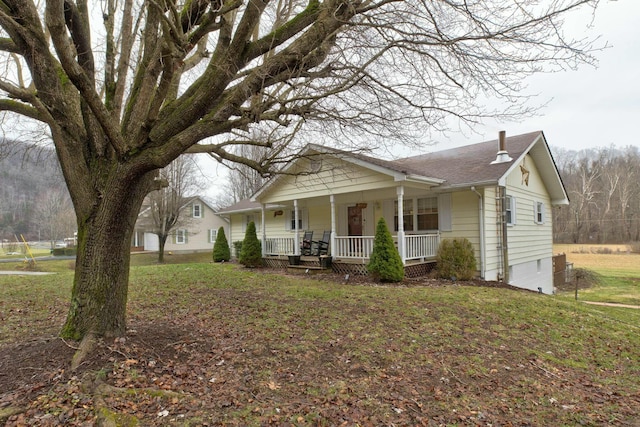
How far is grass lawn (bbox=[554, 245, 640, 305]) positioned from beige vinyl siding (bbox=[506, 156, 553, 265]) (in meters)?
2.24

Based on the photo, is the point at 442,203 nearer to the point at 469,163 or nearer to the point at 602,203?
the point at 469,163

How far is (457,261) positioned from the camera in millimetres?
10320

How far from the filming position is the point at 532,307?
22.5 ft

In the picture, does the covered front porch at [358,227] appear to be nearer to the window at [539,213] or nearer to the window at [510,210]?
the window at [510,210]

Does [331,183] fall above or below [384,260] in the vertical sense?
above

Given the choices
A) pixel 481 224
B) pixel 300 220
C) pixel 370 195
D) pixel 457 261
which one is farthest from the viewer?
pixel 300 220

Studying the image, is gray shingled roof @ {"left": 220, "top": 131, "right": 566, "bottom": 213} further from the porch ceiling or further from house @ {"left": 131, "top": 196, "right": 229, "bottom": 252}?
house @ {"left": 131, "top": 196, "right": 229, "bottom": 252}

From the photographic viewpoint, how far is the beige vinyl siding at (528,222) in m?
12.3

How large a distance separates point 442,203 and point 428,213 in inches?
27.8

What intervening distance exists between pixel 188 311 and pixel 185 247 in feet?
99.6

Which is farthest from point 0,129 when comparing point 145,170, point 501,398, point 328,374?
point 501,398

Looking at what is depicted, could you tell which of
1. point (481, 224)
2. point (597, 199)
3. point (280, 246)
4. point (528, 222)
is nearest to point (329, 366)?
point (481, 224)

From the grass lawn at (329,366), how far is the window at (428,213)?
544cm

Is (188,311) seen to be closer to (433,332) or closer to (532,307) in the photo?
(433,332)
